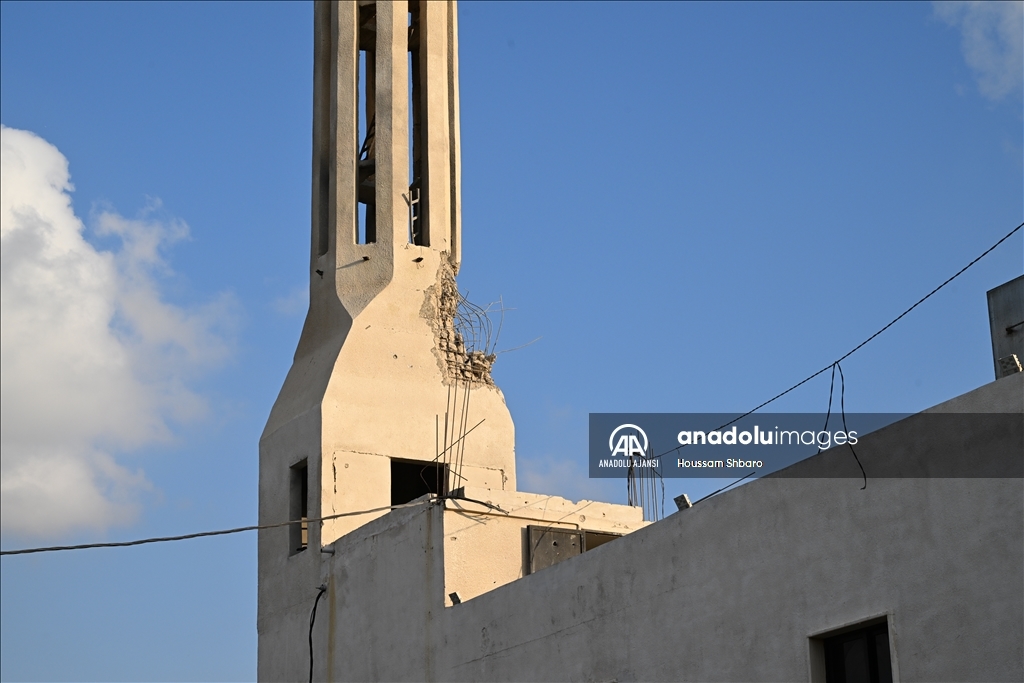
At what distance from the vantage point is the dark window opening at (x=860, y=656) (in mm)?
9523

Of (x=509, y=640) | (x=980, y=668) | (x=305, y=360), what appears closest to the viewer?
(x=980, y=668)

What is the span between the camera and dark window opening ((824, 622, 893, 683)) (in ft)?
31.2

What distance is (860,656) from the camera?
9.75 metres

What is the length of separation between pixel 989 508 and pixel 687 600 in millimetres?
3231

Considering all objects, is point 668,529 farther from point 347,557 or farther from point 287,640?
point 287,640

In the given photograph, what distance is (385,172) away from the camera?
66.4 feet

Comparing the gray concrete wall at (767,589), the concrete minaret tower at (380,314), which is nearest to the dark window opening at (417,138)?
the concrete minaret tower at (380,314)

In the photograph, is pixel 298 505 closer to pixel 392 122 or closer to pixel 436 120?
pixel 392 122

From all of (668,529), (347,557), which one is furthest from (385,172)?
(668,529)

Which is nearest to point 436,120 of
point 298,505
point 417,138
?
point 417,138

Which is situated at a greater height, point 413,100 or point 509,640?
point 413,100

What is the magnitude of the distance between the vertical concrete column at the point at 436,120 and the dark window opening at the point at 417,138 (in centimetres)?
→ 6

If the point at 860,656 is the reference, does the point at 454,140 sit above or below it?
above

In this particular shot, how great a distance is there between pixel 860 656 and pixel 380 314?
35.4ft
